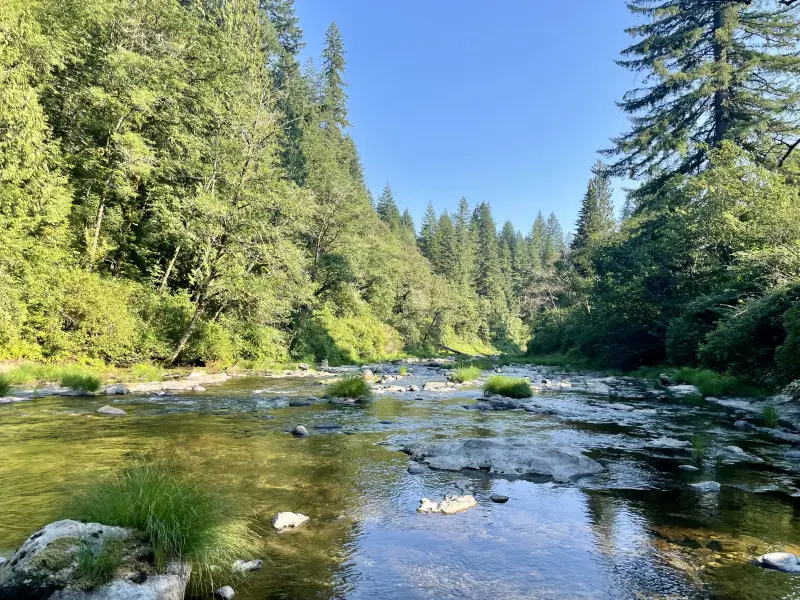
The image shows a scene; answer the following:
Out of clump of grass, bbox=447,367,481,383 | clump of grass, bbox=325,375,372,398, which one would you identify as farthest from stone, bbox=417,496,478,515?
clump of grass, bbox=447,367,481,383

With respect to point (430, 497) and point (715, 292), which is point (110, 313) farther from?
point (715, 292)

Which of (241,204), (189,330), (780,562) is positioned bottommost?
(780,562)

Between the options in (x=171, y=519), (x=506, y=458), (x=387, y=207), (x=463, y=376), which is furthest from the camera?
(x=387, y=207)

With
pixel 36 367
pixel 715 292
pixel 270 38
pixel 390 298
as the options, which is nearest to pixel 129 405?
pixel 36 367

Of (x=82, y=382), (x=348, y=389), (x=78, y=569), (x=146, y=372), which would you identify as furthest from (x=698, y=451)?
(x=146, y=372)

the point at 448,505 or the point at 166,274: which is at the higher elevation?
the point at 166,274

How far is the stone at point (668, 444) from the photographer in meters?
9.15

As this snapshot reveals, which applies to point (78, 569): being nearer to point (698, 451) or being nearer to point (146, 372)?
point (698, 451)

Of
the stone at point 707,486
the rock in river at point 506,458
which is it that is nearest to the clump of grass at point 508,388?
the rock in river at point 506,458

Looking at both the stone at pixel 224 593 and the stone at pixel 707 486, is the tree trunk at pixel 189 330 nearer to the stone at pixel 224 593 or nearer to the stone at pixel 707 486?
the stone at pixel 224 593

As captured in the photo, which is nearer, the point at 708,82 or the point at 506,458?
the point at 506,458

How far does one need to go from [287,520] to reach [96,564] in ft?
7.07

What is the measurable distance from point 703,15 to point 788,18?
437 cm

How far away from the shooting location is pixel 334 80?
64.5m
